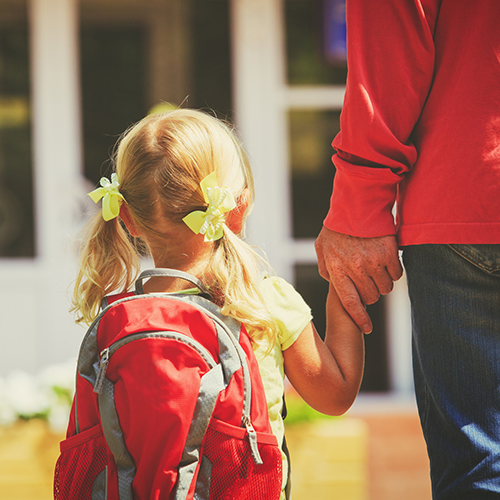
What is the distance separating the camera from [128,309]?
1.32m

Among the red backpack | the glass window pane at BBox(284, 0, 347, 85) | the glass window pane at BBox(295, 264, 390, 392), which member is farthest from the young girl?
the glass window pane at BBox(284, 0, 347, 85)

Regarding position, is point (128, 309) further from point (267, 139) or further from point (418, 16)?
point (267, 139)

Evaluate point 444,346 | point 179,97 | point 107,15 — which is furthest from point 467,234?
point 107,15

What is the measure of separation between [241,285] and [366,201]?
1.11 feet

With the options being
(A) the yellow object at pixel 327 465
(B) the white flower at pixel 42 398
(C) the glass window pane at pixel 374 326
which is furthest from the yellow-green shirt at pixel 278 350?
(C) the glass window pane at pixel 374 326

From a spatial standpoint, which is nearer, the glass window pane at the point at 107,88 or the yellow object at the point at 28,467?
the yellow object at the point at 28,467

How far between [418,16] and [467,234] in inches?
19.3

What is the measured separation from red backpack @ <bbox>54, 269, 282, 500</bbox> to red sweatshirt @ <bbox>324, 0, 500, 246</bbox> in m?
0.42

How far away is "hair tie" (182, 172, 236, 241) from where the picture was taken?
1.39m

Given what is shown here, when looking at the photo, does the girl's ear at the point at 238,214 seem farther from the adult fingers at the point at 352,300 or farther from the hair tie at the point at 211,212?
the adult fingers at the point at 352,300

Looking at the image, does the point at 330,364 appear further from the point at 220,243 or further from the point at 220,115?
the point at 220,115

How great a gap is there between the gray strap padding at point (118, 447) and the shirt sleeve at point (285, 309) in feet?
1.34

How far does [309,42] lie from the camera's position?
3859 millimetres

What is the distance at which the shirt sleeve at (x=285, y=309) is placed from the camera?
4.78 feet
